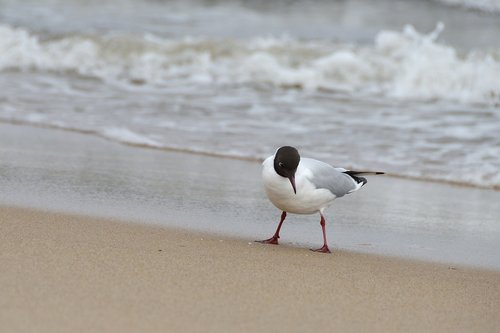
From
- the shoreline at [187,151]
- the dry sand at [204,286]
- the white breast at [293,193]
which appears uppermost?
the white breast at [293,193]

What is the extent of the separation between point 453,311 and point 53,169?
352 cm

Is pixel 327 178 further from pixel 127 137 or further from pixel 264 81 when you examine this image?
pixel 264 81

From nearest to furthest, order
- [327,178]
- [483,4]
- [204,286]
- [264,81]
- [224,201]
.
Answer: [204,286] < [327,178] < [224,201] < [264,81] < [483,4]

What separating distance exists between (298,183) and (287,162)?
26cm

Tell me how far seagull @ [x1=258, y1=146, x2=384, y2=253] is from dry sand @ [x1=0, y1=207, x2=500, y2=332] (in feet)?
0.84

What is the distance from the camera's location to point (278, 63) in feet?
42.3

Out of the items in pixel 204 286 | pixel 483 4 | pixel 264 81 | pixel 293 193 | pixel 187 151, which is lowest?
pixel 187 151

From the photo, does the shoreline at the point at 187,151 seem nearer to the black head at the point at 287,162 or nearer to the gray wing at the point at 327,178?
the gray wing at the point at 327,178

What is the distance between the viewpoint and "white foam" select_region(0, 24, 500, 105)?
11.9 meters

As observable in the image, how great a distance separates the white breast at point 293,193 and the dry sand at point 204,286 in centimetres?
25

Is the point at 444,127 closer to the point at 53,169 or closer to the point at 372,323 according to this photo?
the point at 53,169

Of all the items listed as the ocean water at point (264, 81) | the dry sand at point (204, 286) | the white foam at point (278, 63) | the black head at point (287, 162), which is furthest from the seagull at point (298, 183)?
the white foam at point (278, 63)

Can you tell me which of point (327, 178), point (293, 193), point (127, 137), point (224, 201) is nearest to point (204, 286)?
point (293, 193)

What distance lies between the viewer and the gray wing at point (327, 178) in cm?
517
